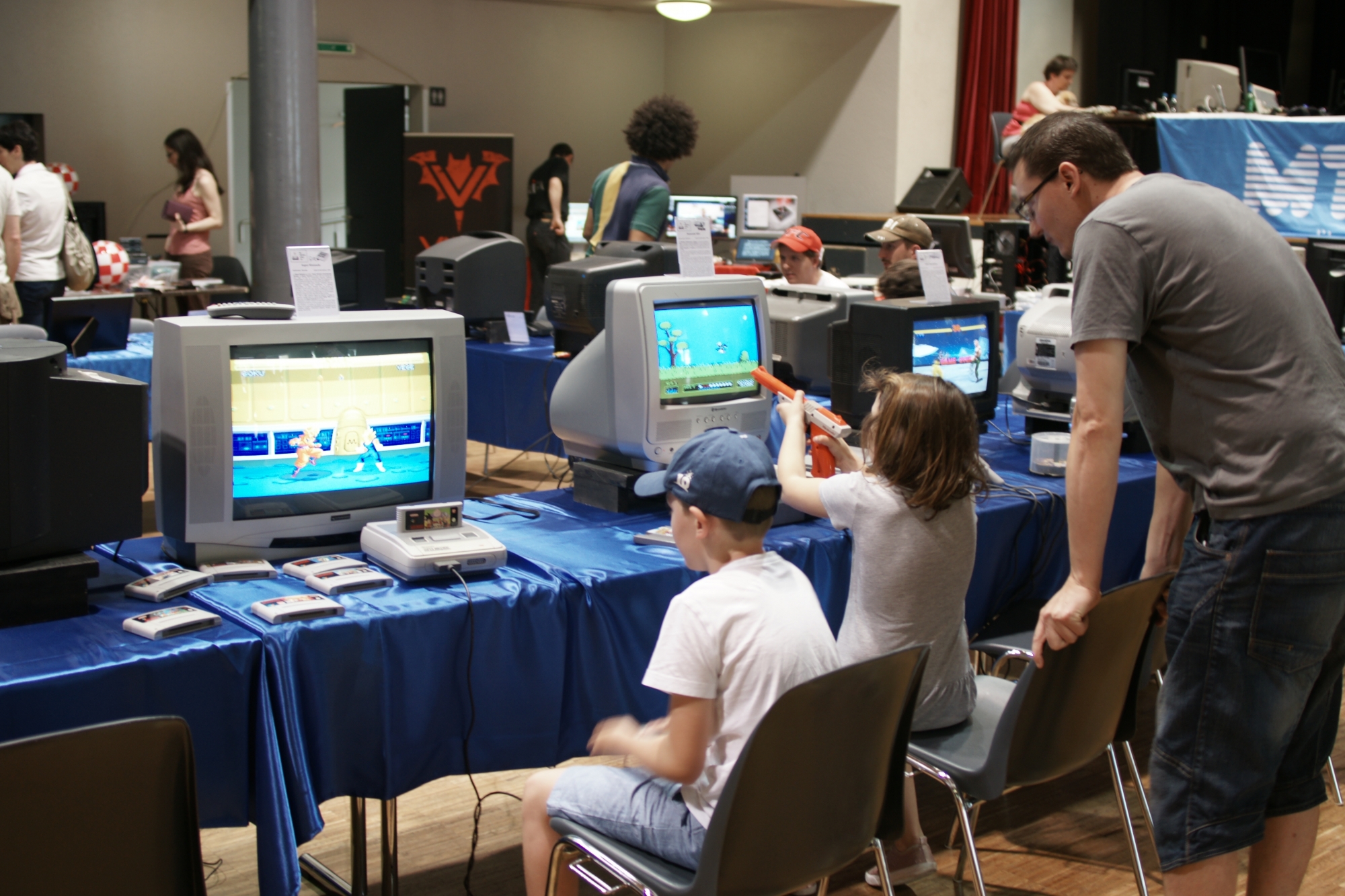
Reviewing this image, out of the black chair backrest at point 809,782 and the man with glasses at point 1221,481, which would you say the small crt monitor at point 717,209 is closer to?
the man with glasses at point 1221,481

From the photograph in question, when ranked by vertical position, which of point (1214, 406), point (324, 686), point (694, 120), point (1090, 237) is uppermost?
point (694, 120)

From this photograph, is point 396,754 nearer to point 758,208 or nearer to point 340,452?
point 340,452

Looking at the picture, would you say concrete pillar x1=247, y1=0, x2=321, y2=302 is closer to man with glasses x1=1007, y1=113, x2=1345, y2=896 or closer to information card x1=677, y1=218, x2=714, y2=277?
information card x1=677, y1=218, x2=714, y2=277

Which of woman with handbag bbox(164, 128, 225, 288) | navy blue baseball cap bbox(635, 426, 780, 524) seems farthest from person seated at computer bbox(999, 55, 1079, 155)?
navy blue baseball cap bbox(635, 426, 780, 524)

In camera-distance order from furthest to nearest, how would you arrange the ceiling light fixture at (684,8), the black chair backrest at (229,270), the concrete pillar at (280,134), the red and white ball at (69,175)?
the ceiling light fixture at (684,8) < the red and white ball at (69,175) < the black chair backrest at (229,270) < the concrete pillar at (280,134)

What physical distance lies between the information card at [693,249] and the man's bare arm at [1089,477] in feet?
3.88

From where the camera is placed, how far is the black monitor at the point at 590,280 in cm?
370

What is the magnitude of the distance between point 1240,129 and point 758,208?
356cm

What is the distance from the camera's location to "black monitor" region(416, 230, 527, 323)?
5055mm

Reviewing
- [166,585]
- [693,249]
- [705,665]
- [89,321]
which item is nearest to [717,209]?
[89,321]

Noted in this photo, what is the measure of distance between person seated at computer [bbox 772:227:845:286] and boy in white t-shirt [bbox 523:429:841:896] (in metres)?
2.96

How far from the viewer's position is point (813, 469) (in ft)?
8.86

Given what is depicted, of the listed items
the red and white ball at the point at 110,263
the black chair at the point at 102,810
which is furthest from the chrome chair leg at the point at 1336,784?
the red and white ball at the point at 110,263

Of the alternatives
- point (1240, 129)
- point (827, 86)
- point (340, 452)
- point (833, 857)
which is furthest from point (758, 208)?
point (833, 857)
